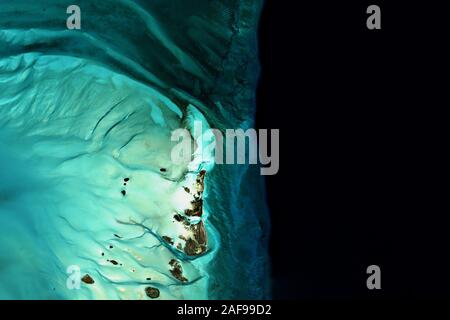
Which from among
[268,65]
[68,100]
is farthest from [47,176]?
[268,65]

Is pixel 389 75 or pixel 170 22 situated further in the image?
pixel 170 22

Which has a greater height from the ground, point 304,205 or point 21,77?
point 21,77

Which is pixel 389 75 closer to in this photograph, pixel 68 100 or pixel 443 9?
pixel 443 9

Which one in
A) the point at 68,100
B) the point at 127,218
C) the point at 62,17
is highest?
the point at 62,17

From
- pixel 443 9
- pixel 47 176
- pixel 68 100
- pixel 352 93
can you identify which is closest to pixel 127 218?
pixel 47 176

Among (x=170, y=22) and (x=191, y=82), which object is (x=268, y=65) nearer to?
(x=191, y=82)

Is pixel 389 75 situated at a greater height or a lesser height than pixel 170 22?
lesser
